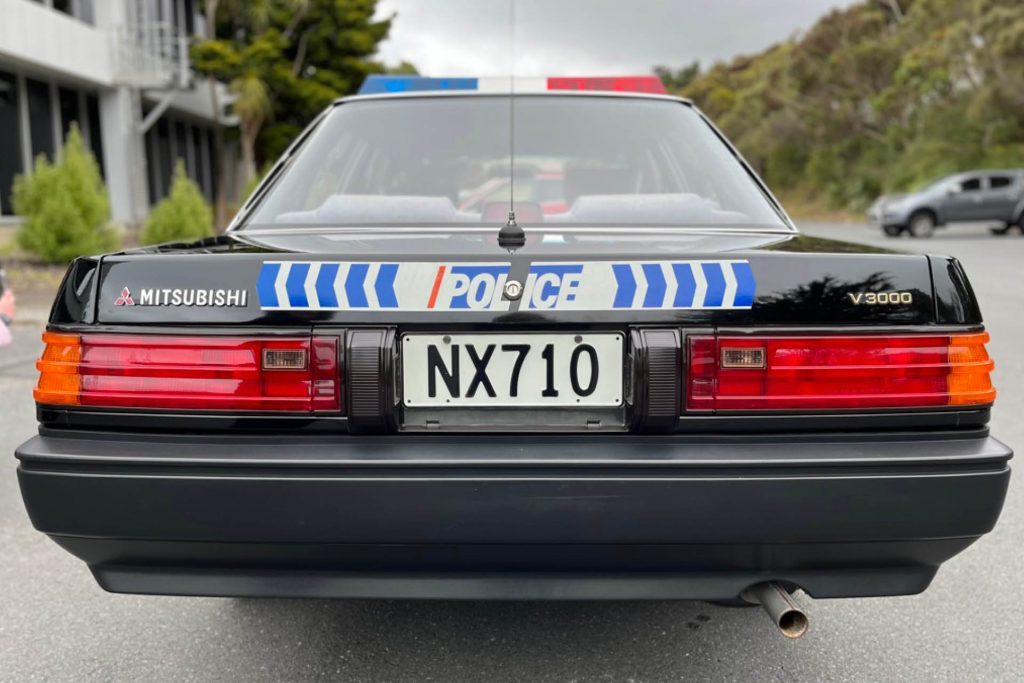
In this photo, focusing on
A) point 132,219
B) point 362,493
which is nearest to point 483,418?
point 362,493

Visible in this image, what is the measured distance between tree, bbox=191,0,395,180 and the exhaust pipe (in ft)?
74.9

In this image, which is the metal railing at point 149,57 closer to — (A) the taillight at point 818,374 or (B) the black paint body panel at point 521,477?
(B) the black paint body panel at point 521,477

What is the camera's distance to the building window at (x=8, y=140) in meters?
15.2

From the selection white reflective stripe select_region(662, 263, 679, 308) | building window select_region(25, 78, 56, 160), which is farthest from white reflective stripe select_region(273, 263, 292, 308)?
building window select_region(25, 78, 56, 160)

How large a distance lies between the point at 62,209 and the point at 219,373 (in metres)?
11.5

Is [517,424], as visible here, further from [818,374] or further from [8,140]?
[8,140]

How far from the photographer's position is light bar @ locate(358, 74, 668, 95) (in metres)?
3.33

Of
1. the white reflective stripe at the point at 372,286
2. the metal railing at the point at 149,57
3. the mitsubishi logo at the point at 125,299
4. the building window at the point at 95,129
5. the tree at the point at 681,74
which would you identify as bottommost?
the mitsubishi logo at the point at 125,299

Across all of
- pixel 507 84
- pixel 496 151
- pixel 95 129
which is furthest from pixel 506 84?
pixel 95 129

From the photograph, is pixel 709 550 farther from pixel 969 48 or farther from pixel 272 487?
pixel 969 48

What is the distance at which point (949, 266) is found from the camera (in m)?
1.91

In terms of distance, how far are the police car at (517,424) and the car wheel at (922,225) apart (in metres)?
22.4

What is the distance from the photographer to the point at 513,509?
1.76 meters

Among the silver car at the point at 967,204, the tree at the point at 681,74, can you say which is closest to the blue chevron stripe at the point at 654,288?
the silver car at the point at 967,204
